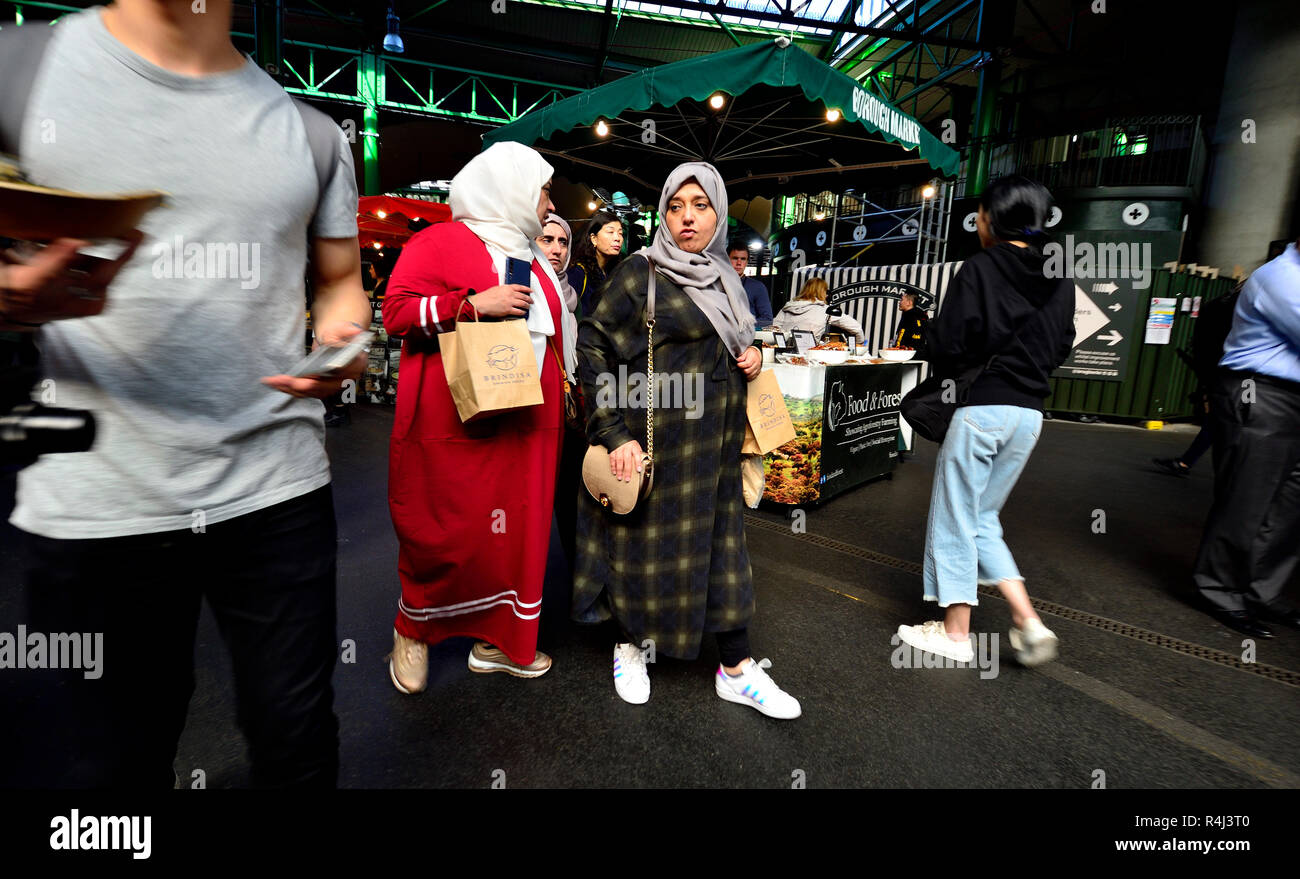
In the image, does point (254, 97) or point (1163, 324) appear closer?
point (254, 97)

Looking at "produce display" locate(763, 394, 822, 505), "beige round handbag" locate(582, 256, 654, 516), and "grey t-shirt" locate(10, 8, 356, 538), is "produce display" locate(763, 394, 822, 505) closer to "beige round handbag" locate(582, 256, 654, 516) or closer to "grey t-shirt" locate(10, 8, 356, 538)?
"beige round handbag" locate(582, 256, 654, 516)

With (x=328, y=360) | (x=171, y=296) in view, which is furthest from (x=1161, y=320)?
(x=171, y=296)

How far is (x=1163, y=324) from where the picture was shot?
31.7 feet

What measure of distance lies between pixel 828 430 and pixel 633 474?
304 centimetres

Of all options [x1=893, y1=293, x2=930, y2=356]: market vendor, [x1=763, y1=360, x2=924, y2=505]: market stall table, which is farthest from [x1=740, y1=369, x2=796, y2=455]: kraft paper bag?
[x1=893, y1=293, x2=930, y2=356]: market vendor

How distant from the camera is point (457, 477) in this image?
2.19 m

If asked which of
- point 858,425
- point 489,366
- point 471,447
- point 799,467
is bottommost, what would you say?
point 799,467

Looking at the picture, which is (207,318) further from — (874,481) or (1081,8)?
(1081,8)

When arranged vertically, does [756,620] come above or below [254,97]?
below

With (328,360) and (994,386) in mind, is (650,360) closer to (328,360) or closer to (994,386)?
(328,360)

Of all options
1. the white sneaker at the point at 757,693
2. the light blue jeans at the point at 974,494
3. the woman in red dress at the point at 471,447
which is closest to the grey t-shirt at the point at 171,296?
the woman in red dress at the point at 471,447

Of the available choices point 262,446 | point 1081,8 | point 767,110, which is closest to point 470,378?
point 262,446

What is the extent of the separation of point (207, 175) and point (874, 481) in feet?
18.4
